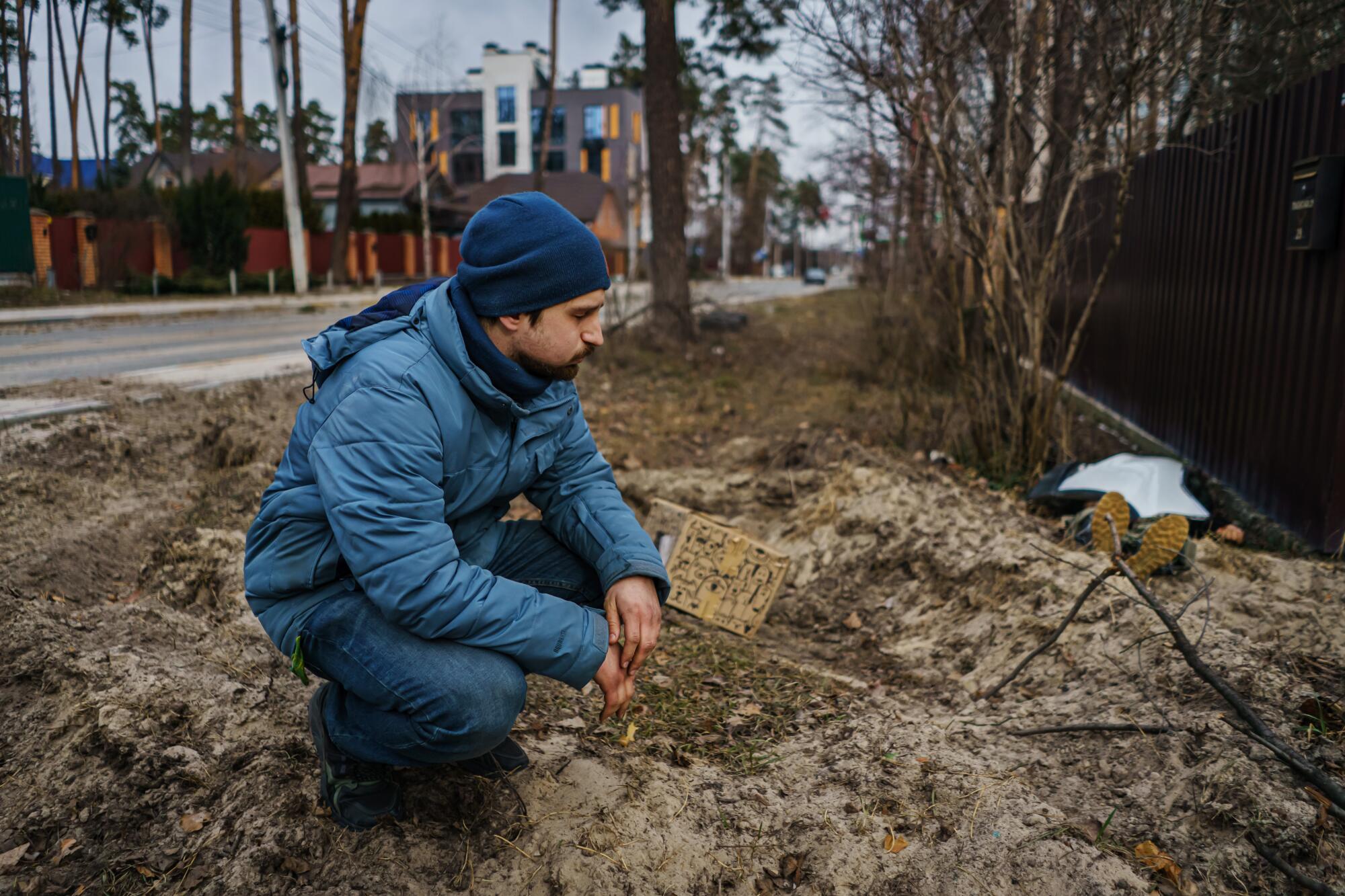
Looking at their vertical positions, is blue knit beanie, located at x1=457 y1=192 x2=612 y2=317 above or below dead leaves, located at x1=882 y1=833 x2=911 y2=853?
above

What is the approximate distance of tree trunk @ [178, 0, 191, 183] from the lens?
2623 cm

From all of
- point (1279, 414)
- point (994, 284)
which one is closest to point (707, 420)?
point (994, 284)

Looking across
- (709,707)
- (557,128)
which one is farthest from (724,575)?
(557,128)

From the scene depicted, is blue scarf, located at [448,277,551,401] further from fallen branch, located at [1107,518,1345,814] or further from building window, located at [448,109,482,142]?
building window, located at [448,109,482,142]

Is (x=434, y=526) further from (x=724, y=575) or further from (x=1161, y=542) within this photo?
(x=724, y=575)

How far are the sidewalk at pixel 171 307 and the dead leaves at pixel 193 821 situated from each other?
14.0m

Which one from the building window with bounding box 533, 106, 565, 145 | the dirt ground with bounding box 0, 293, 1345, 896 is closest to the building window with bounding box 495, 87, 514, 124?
the building window with bounding box 533, 106, 565, 145

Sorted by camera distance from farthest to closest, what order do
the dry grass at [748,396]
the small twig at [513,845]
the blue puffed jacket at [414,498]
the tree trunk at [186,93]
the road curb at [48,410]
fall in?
the tree trunk at [186,93] < the dry grass at [748,396] < the road curb at [48,410] < the small twig at [513,845] < the blue puffed jacket at [414,498]

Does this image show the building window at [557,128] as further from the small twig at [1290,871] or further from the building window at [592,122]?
the small twig at [1290,871]

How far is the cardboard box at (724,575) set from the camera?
13.5 ft

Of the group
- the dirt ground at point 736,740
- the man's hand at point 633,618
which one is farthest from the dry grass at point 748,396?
the man's hand at point 633,618

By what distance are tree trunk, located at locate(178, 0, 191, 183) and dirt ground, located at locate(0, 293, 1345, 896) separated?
994 inches

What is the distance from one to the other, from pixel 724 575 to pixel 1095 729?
1.72 m

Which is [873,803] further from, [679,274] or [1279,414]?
[679,274]
